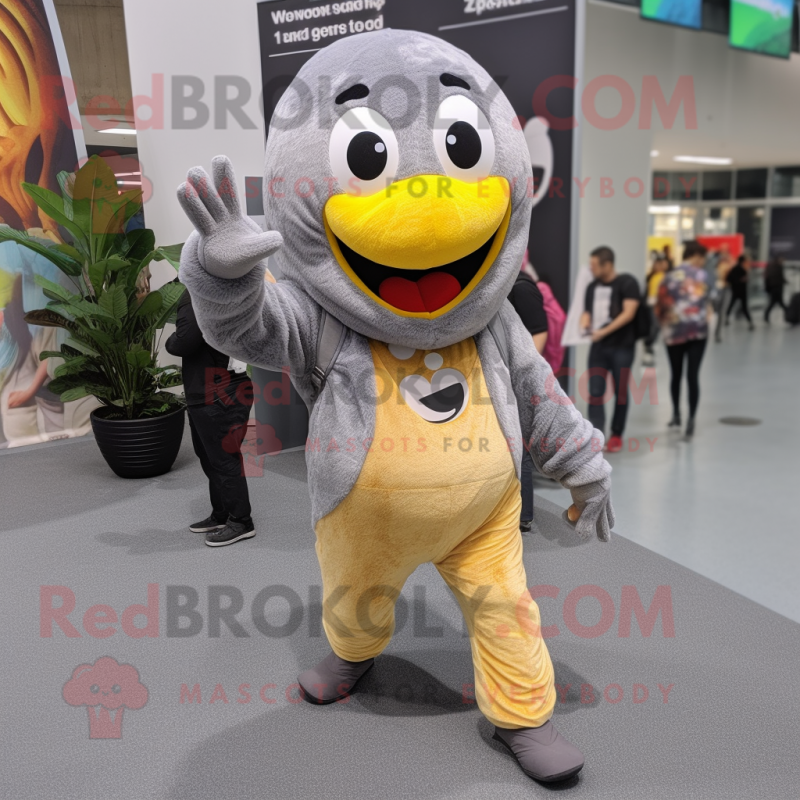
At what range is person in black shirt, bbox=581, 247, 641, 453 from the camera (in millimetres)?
4320

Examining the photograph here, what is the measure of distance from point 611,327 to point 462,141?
Answer: 10.5ft

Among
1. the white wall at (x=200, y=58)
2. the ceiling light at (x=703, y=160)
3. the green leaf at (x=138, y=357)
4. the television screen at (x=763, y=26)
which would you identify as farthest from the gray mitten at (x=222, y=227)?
the ceiling light at (x=703, y=160)

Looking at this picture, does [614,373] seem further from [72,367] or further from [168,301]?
[72,367]

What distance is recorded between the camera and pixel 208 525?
297 cm

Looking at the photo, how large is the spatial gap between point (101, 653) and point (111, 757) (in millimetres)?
476

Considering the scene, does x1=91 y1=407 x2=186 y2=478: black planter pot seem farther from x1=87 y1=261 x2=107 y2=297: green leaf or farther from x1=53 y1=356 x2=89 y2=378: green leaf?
x1=87 y1=261 x2=107 y2=297: green leaf

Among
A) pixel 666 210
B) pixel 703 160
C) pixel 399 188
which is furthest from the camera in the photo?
pixel 666 210

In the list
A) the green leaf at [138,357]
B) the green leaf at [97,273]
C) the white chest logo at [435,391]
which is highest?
the green leaf at [97,273]

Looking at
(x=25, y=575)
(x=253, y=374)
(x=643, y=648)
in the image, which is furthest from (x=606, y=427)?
(x=25, y=575)

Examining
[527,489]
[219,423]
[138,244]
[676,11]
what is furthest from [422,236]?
[676,11]

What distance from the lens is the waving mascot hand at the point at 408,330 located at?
1.34 m

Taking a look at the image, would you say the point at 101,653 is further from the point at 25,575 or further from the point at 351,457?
the point at 351,457

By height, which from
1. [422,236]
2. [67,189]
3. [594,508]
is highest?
[67,189]

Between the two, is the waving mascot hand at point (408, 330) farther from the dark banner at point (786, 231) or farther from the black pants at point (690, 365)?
the dark banner at point (786, 231)
